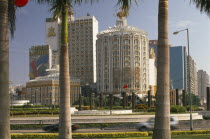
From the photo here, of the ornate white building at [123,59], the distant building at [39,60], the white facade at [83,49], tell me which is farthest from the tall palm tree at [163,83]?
the distant building at [39,60]

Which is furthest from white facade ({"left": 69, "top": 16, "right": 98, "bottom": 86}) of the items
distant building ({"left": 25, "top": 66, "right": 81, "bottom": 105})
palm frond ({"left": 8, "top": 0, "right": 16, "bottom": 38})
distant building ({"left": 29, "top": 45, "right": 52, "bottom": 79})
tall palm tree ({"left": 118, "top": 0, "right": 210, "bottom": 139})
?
tall palm tree ({"left": 118, "top": 0, "right": 210, "bottom": 139})

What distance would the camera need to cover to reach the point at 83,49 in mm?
175125

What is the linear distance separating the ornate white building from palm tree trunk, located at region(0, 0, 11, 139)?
425ft

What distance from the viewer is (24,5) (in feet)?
36.8

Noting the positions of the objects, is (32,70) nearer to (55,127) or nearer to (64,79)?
(55,127)

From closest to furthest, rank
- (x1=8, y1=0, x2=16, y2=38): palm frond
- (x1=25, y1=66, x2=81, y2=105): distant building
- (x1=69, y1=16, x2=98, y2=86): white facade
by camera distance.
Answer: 1. (x1=8, y1=0, x2=16, y2=38): palm frond
2. (x1=25, y1=66, x2=81, y2=105): distant building
3. (x1=69, y1=16, x2=98, y2=86): white facade

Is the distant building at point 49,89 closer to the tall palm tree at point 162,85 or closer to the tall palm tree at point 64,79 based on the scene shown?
the tall palm tree at point 64,79

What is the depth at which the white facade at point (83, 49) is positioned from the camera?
172500 mm

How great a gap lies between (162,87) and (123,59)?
132640 millimetres

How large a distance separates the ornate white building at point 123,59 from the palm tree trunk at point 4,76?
129616 mm

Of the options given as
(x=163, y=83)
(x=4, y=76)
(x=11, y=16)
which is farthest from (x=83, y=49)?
(x=4, y=76)

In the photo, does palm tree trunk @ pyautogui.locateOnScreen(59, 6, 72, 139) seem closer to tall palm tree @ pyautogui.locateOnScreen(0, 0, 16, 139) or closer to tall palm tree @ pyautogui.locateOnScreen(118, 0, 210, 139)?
tall palm tree @ pyautogui.locateOnScreen(0, 0, 16, 139)

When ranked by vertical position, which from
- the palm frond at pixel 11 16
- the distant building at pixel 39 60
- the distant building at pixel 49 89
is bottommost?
the distant building at pixel 49 89

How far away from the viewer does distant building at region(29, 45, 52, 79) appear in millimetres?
189750
